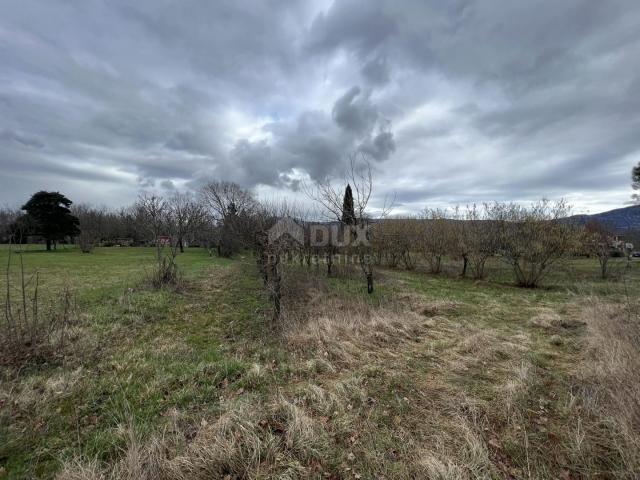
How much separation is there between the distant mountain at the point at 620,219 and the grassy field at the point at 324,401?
1067 centimetres

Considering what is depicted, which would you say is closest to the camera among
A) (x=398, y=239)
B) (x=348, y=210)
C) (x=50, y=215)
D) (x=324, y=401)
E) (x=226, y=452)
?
(x=226, y=452)

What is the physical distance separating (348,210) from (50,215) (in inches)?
1441

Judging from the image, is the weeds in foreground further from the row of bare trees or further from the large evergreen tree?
the large evergreen tree

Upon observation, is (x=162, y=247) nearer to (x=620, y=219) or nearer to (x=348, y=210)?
(x=348, y=210)

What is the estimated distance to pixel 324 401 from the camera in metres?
2.79

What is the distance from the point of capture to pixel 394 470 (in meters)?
1.98

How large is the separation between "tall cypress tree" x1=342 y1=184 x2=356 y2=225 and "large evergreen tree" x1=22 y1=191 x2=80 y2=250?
116 ft

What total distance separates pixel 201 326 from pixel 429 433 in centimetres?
489

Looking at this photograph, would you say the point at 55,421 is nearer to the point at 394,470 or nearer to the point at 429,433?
the point at 394,470

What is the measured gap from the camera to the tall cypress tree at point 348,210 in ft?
29.9

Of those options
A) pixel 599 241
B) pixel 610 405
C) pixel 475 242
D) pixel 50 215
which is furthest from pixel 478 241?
pixel 50 215

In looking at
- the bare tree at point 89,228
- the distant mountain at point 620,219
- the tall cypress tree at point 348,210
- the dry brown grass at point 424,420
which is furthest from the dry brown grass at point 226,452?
the bare tree at point 89,228

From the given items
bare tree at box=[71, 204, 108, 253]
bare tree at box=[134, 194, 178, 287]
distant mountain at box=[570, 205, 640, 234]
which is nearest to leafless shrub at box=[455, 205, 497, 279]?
distant mountain at box=[570, 205, 640, 234]

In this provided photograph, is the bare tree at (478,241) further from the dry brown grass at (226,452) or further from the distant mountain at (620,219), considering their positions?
the dry brown grass at (226,452)
